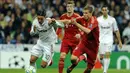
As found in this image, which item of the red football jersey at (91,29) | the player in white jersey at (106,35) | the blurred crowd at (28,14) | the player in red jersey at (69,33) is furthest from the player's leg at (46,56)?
the blurred crowd at (28,14)

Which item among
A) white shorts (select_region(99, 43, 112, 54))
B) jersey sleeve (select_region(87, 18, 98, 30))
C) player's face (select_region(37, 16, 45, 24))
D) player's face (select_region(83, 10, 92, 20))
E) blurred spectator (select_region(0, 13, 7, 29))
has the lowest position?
white shorts (select_region(99, 43, 112, 54))

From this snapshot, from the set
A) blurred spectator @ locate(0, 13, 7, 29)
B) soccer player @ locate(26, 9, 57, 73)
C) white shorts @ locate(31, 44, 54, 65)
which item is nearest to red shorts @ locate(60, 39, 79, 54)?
soccer player @ locate(26, 9, 57, 73)

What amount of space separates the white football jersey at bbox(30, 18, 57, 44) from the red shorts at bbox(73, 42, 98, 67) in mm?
968

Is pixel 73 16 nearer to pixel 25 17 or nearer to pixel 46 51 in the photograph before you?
pixel 46 51

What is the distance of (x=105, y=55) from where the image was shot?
1930cm

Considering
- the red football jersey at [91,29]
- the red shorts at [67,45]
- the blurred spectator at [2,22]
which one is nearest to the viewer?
the red football jersey at [91,29]

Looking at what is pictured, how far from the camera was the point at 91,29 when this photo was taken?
14883mm

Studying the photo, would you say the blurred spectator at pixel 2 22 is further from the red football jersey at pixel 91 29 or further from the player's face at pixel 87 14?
the player's face at pixel 87 14

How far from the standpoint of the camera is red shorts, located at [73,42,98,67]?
15383 millimetres

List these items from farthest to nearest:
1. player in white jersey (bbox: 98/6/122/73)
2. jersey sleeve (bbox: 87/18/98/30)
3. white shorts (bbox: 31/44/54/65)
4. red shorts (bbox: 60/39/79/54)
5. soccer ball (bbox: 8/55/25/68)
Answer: soccer ball (bbox: 8/55/25/68) < player in white jersey (bbox: 98/6/122/73) < red shorts (bbox: 60/39/79/54) < white shorts (bbox: 31/44/54/65) < jersey sleeve (bbox: 87/18/98/30)

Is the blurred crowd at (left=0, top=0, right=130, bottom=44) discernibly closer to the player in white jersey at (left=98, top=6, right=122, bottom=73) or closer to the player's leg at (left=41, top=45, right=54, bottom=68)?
the player in white jersey at (left=98, top=6, right=122, bottom=73)

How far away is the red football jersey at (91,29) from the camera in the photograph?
15.0 meters

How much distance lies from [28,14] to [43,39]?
964 centimetres

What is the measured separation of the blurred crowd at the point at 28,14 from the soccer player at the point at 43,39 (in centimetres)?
816
